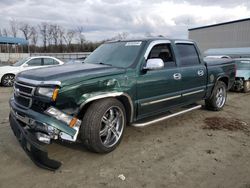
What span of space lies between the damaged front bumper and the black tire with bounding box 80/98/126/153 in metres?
0.21

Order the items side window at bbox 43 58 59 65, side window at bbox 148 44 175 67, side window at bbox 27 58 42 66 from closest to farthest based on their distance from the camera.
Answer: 1. side window at bbox 148 44 175 67
2. side window at bbox 27 58 42 66
3. side window at bbox 43 58 59 65

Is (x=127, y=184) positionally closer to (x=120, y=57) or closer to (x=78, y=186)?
(x=78, y=186)

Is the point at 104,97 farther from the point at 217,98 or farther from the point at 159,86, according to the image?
the point at 217,98

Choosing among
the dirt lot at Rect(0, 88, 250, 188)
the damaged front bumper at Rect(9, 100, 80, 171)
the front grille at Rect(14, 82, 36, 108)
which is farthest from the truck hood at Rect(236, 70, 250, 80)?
the front grille at Rect(14, 82, 36, 108)

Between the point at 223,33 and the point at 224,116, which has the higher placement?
the point at 223,33

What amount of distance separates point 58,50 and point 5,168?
49.5 metres

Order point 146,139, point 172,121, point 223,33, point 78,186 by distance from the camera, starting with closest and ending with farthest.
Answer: point 78,186 → point 146,139 → point 172,121 → point 223,33

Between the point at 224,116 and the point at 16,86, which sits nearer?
the point at 16,86

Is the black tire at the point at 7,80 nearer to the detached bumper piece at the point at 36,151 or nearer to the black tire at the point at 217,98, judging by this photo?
the detached bumper piece at the point at 36,151

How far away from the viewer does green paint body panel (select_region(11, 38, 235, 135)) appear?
3227mm

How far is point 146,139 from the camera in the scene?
4410 mm

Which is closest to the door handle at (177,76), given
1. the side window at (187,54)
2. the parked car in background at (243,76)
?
the side window at (187,54)

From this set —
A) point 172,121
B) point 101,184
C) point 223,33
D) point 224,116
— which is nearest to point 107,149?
point 101,184

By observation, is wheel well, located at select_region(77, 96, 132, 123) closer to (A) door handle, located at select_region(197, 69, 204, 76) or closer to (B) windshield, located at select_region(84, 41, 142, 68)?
(B) windshield, located at select_region(84, 41, 142, 68)
